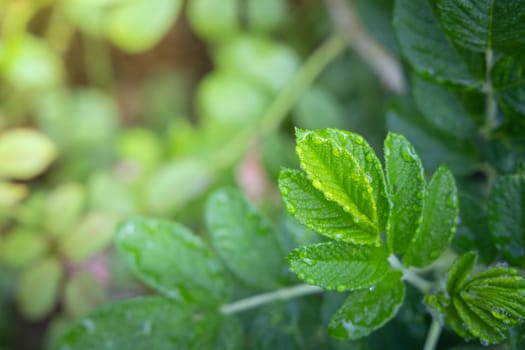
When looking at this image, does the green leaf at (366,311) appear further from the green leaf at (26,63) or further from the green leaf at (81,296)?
the green leaf at (26,63)

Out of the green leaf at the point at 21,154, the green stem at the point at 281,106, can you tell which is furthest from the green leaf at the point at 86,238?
the green stem at the point at 281,106

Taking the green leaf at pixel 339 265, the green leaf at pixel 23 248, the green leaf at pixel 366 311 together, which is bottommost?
the green leaf at pixel 23 248

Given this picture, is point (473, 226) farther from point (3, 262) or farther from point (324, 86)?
point (3, 262)

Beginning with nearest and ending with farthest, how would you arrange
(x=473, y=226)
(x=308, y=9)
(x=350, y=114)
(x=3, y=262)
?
1. (x=473, y=226)
2. (x=3, y=262)
3. (x=350, y=114)
4. (x=308, y=9)

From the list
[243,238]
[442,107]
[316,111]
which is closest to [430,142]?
[442,107]

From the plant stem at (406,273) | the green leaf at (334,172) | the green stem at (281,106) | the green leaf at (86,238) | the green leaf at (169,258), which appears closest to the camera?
the green leaf at (334,172)

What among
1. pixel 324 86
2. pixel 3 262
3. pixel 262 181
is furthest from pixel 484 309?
pixel 3 262
